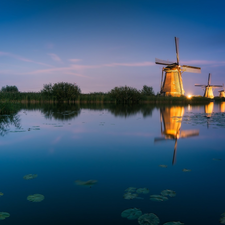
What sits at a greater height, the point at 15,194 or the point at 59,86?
the point at 59,86

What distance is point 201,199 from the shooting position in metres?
2.30

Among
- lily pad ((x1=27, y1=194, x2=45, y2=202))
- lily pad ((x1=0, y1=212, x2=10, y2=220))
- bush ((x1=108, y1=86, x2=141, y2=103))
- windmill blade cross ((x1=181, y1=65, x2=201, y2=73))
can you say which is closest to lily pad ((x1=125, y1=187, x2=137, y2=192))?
lily pad ((x1=27, y1=194, x2=45, y2=202))

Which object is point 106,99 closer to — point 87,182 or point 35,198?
point 87,182

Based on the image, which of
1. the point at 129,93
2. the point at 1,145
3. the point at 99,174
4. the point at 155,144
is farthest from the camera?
the point at 129,93

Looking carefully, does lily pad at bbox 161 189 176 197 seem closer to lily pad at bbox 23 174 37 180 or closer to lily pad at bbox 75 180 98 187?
lily pad at bbox 75 180 98 187

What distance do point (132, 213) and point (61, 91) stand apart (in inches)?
1275

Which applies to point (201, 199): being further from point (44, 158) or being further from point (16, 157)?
point (16, 157)

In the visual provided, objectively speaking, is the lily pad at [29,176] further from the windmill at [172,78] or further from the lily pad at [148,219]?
the windmill at [172,78]

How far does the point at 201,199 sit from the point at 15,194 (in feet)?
7.36

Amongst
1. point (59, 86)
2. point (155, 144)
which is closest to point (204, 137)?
point (155, 144)

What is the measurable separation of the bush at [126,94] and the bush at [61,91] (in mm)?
6809

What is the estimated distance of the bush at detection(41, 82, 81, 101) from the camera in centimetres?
3297

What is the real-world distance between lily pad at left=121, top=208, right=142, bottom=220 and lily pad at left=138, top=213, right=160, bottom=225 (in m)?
0.06

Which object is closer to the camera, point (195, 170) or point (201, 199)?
point (201, 199)
